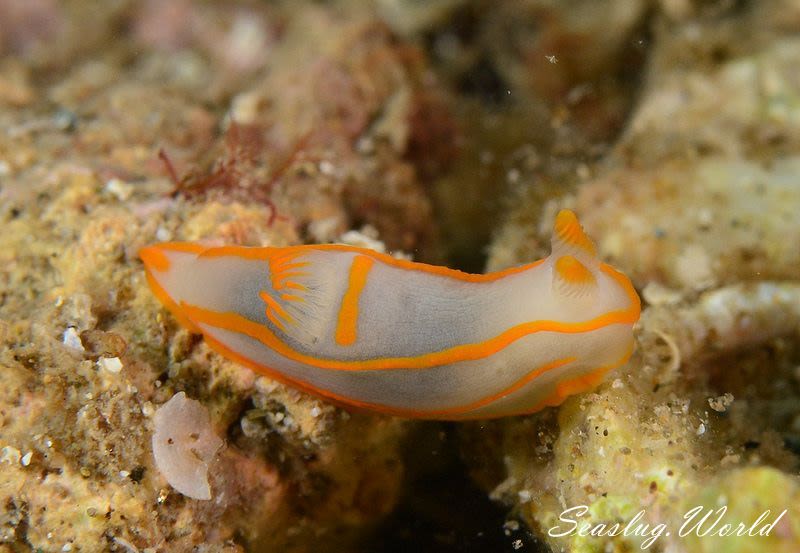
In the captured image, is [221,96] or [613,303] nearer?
[613,303]

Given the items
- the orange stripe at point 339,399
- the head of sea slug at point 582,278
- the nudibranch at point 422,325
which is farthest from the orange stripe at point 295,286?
the head of sea slug at point 582,278

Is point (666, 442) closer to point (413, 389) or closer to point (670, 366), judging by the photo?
point (670, 366)

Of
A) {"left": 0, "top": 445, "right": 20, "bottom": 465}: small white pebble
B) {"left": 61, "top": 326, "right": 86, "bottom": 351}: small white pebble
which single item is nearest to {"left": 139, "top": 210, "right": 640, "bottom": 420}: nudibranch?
{"left": 61, "top": 326, "right": 86, "bottom": 351}: small white pebble

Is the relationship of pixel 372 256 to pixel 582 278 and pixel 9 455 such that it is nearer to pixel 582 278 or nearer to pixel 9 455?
pixel 582 278

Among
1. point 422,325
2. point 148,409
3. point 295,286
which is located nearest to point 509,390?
point 422,325

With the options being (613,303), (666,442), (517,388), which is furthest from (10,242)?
(666,442)

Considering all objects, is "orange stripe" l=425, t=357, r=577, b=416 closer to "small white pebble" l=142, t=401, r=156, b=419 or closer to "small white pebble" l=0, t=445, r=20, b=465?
"small white pebble" l=142, t=401, r=156, b=419
